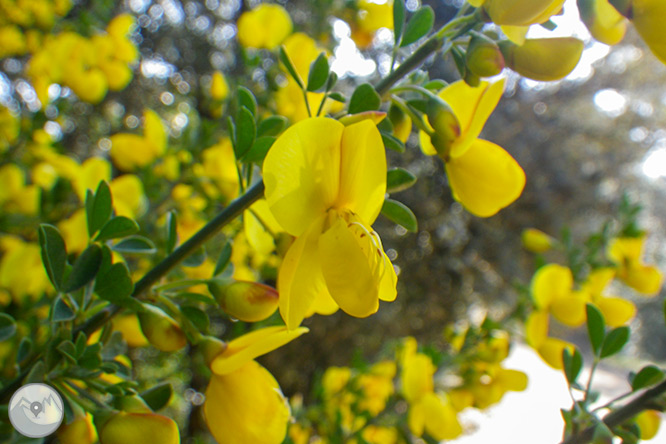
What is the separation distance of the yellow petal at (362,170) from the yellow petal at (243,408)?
0.42 ft

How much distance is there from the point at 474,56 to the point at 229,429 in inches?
11.0

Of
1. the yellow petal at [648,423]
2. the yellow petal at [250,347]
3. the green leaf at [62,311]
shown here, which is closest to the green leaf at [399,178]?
the yellow petal at [250,347]

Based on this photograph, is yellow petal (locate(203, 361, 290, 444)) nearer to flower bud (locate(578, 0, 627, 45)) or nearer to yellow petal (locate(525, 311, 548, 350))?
flower bud (locate(578, 0, 627, 45))

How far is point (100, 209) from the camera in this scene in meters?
0.29

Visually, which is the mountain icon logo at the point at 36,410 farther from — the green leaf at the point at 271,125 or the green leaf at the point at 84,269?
the green leaf at the point at 271,125

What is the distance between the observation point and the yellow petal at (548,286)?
0.69 metres

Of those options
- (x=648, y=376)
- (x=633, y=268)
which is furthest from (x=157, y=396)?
(x=633, y=268)

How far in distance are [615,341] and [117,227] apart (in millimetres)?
420

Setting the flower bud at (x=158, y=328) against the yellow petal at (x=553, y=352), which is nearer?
the flower bud at (x=158, y=328)

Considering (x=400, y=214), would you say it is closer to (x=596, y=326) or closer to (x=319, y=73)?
(x=319, y=73)

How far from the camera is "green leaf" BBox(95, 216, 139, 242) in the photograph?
0.92ft

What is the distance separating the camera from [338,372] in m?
0.91

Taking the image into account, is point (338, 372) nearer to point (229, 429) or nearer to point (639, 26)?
point (229, 429)

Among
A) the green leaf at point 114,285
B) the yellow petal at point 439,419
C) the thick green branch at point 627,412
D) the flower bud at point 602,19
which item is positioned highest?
the flower bud at point 602,19
